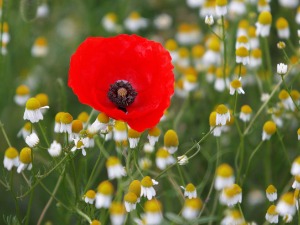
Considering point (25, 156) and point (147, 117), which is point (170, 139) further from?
point (25, 156)

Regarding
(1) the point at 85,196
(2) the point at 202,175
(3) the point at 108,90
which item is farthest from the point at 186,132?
(1) the point at 85,196

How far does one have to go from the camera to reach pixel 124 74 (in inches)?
58.7

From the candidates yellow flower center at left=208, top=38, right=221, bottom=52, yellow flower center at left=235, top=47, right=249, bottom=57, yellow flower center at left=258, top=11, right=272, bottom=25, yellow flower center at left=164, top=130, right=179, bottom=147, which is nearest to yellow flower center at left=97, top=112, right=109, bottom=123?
yellow flower center at left=164, top=130, right=179, bottom=147

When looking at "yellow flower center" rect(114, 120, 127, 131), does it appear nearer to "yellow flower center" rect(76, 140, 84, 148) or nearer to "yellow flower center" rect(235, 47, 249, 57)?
"yellow flower center" rect(76, 140, 84, 148)

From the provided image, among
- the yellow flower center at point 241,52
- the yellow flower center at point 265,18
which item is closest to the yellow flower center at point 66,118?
the yellow flower center at point 241,52

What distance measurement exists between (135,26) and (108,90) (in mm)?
994

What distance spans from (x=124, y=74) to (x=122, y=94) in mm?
63

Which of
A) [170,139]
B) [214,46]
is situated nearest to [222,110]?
[170,139]

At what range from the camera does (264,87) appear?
209cm

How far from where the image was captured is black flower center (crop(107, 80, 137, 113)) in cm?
145

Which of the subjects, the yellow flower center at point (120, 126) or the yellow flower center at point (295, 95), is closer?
the yellow flower center at point (120, 126)

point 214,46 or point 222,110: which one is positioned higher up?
point 222,110

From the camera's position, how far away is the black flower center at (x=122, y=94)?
1.45 metres

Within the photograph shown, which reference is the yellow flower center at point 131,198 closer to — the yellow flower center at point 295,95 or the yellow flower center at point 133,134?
the yellow flower center at point 133,134
